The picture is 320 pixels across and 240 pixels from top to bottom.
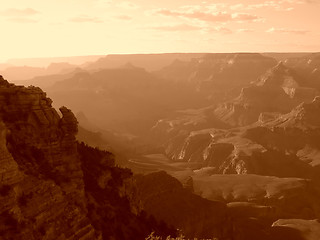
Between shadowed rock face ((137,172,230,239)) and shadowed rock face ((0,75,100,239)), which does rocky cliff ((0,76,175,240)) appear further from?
shadowed rock face ((137,172,230,239))

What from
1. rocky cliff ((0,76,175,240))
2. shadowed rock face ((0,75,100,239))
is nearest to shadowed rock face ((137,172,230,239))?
rocky cliff ((0,76,175,240))

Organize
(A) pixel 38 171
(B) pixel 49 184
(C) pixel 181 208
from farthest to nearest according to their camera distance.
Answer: (C) pixel 181 208
(A) pixel 38 171
(B) pixel 49 184

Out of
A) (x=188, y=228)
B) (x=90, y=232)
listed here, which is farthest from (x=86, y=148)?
(x=188, y=228)

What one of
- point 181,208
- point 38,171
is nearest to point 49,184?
point 38,171

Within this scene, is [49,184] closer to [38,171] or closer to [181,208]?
[38,171]

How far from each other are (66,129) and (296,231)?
103818 millimetres

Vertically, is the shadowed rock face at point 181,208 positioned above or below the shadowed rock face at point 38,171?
below

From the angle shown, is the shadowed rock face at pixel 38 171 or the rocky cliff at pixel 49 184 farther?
the rocky cliff at pixel 49 184

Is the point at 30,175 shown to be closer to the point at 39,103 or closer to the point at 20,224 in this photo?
the point at 20,224

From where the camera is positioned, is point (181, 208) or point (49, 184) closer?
point (49, 184)

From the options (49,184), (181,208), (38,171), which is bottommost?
(181,208)

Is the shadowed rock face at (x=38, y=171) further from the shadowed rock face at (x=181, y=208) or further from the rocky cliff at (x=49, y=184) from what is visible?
the shadowed rock face at (x=181, y=208)

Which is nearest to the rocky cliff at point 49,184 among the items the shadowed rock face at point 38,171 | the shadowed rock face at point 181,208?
the shadowed rock face at point 38,171

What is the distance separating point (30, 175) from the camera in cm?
4803
